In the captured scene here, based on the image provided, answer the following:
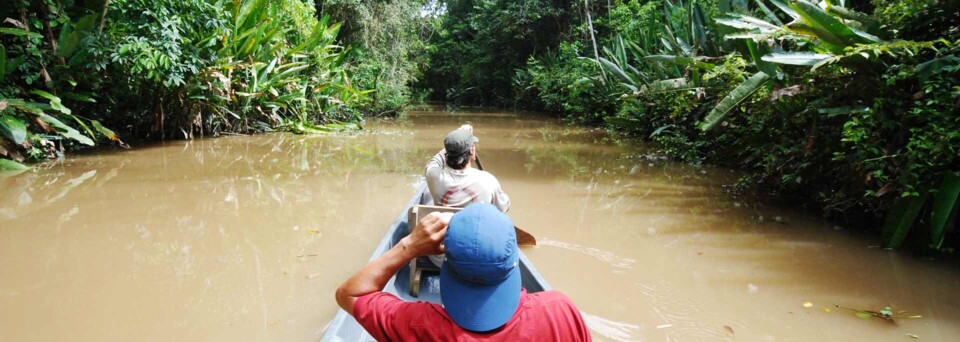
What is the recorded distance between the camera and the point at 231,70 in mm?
9602

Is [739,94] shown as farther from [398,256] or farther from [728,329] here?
[398,256]

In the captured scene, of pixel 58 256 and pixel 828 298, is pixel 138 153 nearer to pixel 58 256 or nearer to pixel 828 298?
pixel 58 256

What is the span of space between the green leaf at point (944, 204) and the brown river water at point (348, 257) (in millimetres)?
354

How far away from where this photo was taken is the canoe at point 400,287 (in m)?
2.10

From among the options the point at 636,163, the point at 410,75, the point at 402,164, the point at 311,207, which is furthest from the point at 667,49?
the point at 410,75

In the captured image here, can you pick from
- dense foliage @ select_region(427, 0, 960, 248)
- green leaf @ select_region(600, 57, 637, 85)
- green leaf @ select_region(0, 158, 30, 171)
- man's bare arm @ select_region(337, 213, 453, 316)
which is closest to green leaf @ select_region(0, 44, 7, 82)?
green leaf @ select_region(0, 158, 30, 171)

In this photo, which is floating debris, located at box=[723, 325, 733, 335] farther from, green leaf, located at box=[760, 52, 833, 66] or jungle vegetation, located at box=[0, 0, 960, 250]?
green leaf, located at box=[760, 52, 833, 66]

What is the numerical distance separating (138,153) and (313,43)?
4.40 m

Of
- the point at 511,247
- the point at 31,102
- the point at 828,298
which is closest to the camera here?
the point at 511,247

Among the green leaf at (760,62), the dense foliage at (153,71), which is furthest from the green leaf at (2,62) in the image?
the green leaf at (760,62)

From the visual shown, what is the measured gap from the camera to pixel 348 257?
4.02 metres

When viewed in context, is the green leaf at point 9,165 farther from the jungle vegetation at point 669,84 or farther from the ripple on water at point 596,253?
the ripple on water at point 596,253

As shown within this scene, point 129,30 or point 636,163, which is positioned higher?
point 129,30

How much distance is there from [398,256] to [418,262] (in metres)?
1.72
